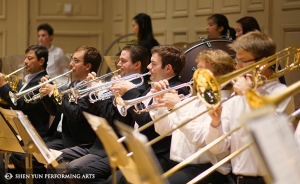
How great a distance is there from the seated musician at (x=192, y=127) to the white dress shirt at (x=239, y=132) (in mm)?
146

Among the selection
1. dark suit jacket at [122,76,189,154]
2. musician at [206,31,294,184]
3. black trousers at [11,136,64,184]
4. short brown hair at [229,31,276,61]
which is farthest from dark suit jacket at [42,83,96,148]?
short brown hair at [229,31,276,61]

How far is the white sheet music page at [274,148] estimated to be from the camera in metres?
1.26

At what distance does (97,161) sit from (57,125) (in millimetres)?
1344

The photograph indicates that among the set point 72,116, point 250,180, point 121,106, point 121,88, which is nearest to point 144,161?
point 250,180

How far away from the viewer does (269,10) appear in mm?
5703

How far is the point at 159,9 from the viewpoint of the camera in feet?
25.0

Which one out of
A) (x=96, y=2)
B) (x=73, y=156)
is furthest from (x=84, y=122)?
(x=96, y=2)

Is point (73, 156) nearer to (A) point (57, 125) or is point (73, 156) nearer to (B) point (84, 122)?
(B) point (84, 122)

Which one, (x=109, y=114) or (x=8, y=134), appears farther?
(x=109, y=114)

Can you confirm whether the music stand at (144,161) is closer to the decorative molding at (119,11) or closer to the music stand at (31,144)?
the music stand at (31,144)

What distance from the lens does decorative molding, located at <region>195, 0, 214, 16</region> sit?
262 inches

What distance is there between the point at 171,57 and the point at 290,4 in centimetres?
206

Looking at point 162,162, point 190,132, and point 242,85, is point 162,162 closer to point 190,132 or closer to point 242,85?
point 190,132

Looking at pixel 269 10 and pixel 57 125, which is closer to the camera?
pixel 57 125
